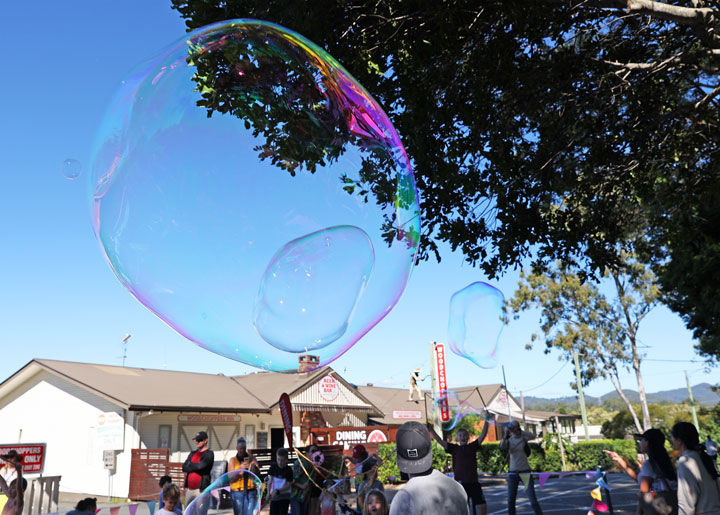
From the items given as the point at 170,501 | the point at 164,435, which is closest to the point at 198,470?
the point at 170,501

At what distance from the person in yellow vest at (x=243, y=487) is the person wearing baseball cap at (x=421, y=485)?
5785 millimetres

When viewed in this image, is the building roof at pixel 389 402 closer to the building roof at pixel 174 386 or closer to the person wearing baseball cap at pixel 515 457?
the building roof at pixel 174 386

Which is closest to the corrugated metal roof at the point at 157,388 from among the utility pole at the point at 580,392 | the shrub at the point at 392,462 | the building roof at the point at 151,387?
the building roof at the point at 151,387

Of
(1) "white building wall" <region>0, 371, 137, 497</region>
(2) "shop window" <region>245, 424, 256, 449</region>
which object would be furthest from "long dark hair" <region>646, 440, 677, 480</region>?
(2) "shop window" <region>245, 424, 256, 449</region>

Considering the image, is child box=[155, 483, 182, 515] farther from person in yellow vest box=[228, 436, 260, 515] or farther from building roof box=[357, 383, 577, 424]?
building roof box=[357, 383, 577, 424]

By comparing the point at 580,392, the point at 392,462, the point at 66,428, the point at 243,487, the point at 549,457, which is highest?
A: the point at 580,392

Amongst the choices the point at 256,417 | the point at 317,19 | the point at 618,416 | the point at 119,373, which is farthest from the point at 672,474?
the point at 618,416

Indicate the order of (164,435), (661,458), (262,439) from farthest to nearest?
1. (262,439)
2. (164,435)
3. (661,458)

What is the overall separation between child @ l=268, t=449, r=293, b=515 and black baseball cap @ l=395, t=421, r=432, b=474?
554 centimetres

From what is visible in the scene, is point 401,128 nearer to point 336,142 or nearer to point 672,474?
point 336,142

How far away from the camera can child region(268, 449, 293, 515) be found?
7.98 m

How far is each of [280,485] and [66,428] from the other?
18.2 meters

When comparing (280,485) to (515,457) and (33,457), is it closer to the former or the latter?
(515,457)

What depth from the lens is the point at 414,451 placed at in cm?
293
